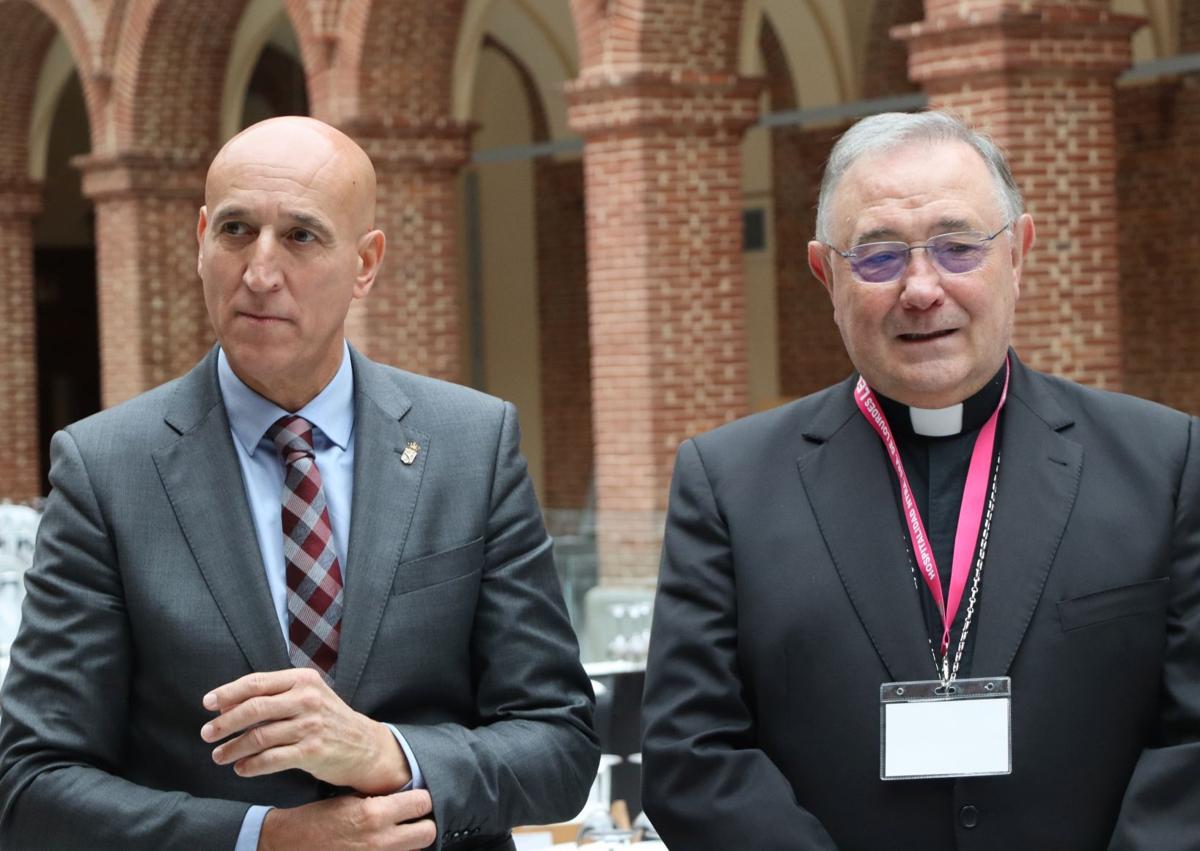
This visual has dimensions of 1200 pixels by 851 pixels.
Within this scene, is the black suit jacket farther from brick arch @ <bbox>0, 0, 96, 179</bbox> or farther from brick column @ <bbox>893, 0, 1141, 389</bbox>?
brick arch @ <bbox>0, 0, 96, 179</bbox>

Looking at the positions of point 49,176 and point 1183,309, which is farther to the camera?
point 49,176

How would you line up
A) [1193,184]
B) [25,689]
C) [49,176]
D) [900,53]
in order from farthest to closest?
[49,176]
[900,53]
[1193,184]
[25,689]

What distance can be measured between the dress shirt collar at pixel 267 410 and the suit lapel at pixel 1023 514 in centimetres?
94

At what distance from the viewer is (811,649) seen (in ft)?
8.63

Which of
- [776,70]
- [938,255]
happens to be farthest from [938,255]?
[776,70]


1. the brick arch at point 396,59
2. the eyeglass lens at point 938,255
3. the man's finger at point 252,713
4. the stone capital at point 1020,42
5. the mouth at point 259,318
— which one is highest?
the brick arch at point 396,59

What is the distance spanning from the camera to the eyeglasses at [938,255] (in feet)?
8.41

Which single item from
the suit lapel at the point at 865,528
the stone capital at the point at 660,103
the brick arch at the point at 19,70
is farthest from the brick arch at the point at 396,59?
the suit lapel at the point at 865,528

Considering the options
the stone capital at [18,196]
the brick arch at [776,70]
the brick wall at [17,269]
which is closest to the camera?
the brick arch at [776,70]

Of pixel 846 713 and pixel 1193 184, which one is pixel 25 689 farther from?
pixel 1193 184

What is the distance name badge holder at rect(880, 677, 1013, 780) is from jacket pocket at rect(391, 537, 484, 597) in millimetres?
620

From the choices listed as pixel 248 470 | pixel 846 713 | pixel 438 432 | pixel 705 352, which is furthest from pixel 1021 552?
pixel 705 352

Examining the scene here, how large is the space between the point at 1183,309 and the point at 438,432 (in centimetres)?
1263

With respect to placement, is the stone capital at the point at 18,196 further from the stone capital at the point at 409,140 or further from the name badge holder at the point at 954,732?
the name badge holder at the point at 954,732
